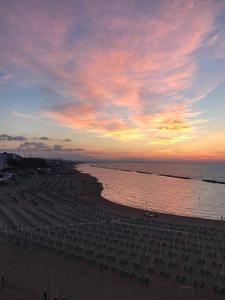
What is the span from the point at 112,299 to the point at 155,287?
3154mm

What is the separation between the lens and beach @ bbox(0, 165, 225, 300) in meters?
21.6

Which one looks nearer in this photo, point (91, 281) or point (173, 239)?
point (91, 281)

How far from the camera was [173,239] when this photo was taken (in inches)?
1314

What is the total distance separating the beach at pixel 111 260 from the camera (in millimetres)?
21641

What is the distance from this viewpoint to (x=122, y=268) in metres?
25.5

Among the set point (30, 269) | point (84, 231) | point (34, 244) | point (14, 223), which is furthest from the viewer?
point (14, 223)

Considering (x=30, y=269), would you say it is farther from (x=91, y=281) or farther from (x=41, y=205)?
(x=41, y=205)

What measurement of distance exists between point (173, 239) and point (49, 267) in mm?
12522

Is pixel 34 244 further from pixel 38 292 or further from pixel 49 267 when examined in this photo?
pixel 38 292

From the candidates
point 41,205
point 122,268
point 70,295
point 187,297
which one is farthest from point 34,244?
point 41,205

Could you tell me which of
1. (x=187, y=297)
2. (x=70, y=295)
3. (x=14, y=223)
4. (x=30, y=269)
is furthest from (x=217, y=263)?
(x=14, y=223)

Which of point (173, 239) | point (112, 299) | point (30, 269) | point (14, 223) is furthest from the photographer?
point (14, 223)

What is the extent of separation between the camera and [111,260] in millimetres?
27453

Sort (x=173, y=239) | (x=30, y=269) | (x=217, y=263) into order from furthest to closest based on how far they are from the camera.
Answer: (x=173, y=239) < (x=217, y=263) < (x=30, y=269)
